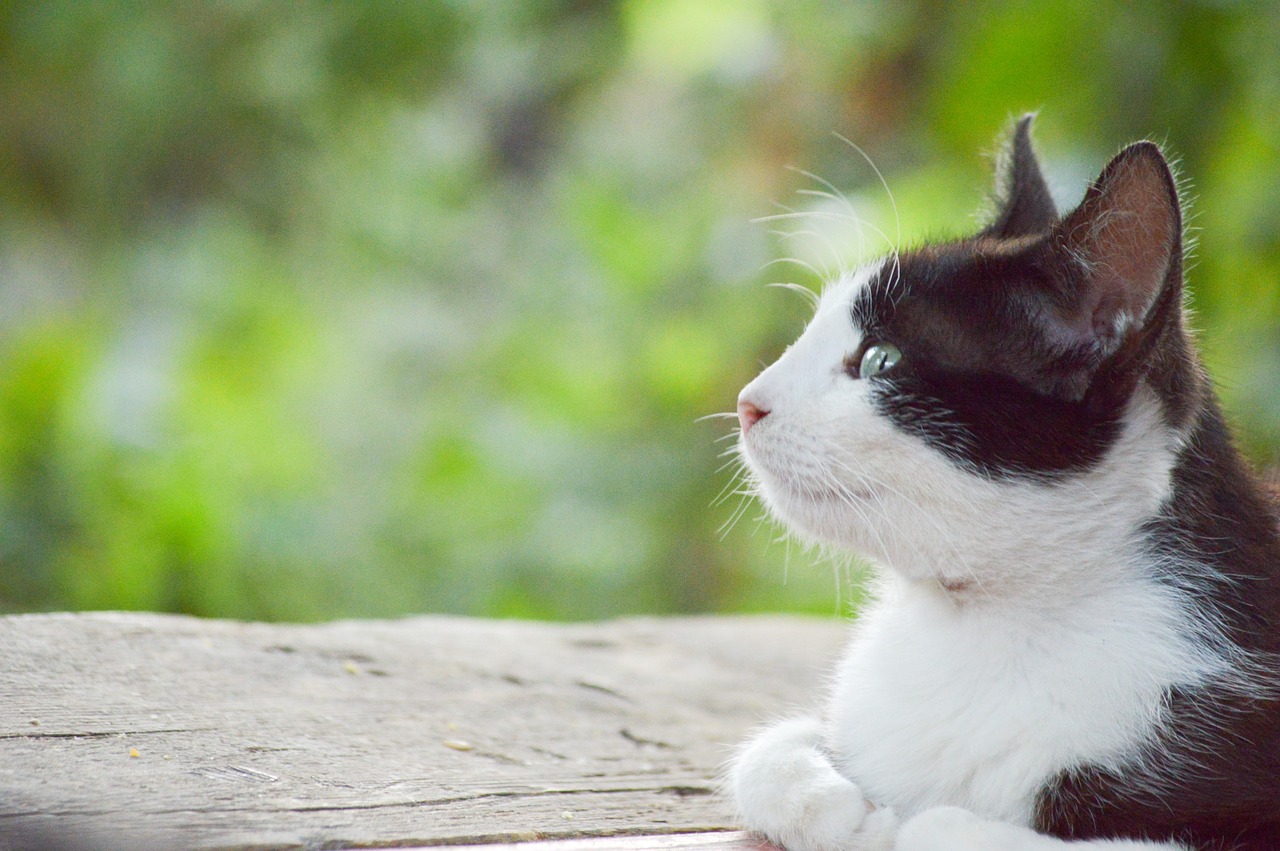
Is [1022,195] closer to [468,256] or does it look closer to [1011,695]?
[1011,695]

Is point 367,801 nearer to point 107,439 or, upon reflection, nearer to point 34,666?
point 34,666

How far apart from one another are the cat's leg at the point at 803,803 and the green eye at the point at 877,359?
43 cm

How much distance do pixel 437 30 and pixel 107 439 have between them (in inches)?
61.2

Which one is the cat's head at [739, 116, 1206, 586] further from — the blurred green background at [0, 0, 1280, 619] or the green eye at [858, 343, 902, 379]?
the blurred green background at [0, 0, 1280, 619]

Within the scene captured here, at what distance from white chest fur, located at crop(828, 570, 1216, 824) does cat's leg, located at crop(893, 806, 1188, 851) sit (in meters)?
0.07

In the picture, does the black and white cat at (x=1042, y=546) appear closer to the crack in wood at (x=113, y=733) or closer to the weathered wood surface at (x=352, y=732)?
the weathered wood surface at (x=352, y=732)

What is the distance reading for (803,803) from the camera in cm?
123

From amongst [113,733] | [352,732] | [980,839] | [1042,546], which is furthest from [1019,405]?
[113,733]

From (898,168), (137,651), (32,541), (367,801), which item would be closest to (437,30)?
(898,168)

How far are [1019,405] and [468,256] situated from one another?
3.47 m

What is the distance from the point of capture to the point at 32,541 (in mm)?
2965

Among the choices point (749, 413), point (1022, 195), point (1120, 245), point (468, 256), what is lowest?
point (749, 413)

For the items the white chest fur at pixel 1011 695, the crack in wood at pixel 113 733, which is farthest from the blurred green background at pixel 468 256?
the white chest fur at pixel 1011 695

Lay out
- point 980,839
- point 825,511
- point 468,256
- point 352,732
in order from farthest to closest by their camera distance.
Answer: point 468,256 < point 352,732 < point 825,511 < point 980,839
